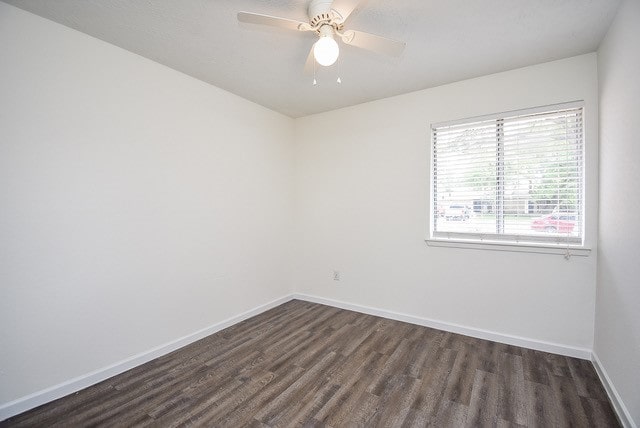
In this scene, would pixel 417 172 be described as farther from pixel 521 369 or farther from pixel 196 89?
pixel 196 89

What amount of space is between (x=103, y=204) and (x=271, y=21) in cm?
180

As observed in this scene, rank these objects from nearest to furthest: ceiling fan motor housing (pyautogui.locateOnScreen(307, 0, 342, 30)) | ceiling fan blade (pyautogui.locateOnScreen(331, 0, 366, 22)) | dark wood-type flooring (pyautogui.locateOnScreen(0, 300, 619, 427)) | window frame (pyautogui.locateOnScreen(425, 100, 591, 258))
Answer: ceiling fan blade (pyautogui.locateOnScreen(331, 0, 366, 22)) → ceiling fan motor housing (pyautogui.locateOnScreen(307, 0, 342, 30)) → dark wood-type flooring (pyautogui.locateOnScreen(0, 300, 619, 427)) → window frame (pyautogui.locateOnScreen(425, 100, 591, 258))

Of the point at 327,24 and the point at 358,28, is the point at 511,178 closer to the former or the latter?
the point at 358,28

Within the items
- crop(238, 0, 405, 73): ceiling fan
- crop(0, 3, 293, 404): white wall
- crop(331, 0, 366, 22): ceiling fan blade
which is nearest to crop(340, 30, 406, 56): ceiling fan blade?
crop(238, 0, 405, 73): ceiling fan

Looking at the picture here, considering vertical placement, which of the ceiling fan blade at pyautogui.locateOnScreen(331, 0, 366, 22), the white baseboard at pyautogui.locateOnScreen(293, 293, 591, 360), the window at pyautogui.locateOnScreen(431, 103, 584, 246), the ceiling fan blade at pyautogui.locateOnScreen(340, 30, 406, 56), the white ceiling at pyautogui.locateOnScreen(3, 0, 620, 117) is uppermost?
the white ceiling at pyautogui.locateOnScreen(3, 0, 620, 117)

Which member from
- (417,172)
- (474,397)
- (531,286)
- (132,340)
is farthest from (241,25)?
(531,286)

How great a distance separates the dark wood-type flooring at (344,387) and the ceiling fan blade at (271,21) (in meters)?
2.36

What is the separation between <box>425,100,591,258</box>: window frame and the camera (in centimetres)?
234

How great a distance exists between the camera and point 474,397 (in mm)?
1900

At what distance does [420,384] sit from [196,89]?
10.6 ft

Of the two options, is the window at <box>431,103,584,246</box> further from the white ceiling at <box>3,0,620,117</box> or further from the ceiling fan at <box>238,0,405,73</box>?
the ceiling fan at <box>238,0,405,73</box>

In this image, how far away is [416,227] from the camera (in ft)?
10.1

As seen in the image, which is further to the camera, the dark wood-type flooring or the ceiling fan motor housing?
the dark wood-type flooring

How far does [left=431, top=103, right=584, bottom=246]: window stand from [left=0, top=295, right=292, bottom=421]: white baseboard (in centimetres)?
264
